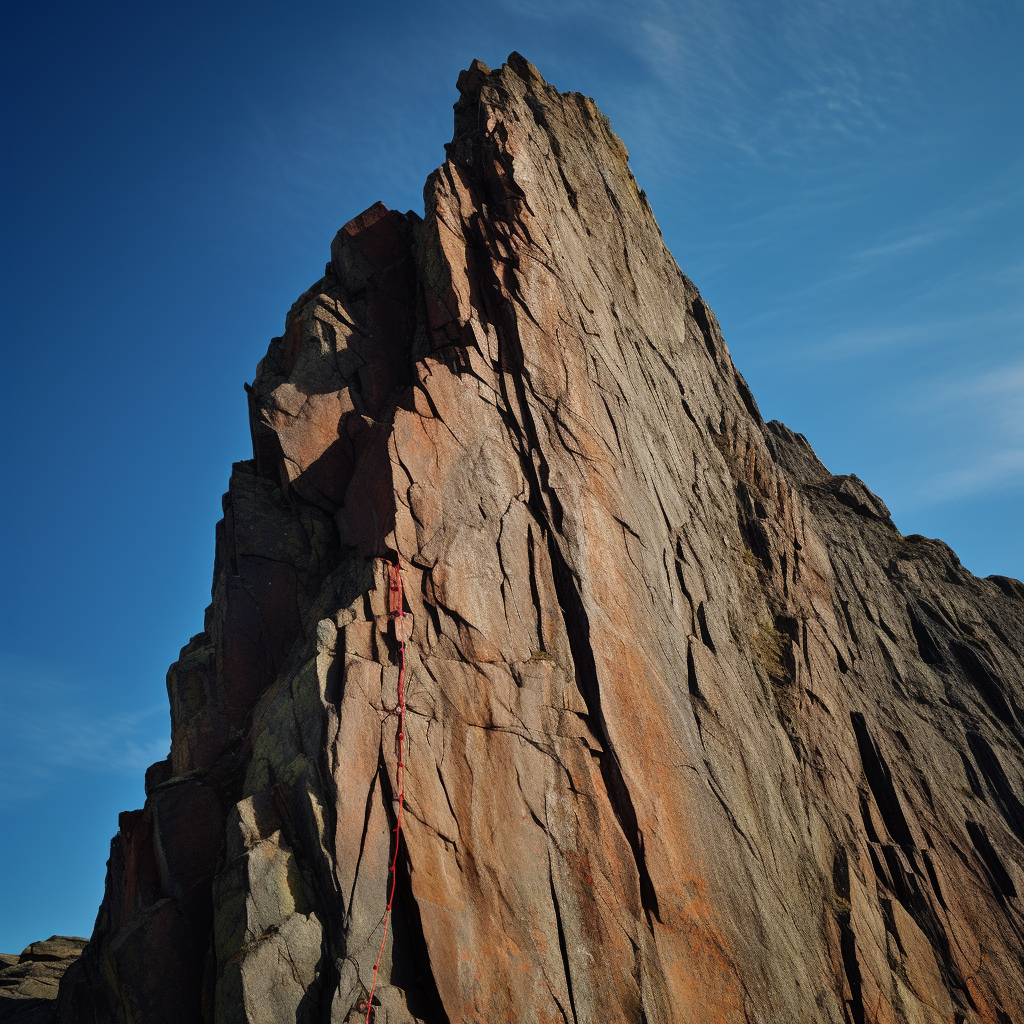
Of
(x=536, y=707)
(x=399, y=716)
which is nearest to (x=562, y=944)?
(x=536, y=707)

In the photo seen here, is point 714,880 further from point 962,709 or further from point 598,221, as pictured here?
point 598,221

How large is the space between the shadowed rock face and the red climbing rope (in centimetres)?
16

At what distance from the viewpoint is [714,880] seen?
17766 mm

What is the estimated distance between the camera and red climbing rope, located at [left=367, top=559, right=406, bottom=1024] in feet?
47.0

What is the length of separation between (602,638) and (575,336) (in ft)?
34.7

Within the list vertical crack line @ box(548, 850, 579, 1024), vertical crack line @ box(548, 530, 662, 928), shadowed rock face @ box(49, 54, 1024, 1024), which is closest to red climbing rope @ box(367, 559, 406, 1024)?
shadowed rock face @ box(49, 54, 1024, 1024)

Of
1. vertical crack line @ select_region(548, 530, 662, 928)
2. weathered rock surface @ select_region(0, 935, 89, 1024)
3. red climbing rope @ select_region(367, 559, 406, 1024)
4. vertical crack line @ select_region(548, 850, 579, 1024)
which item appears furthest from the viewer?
weathered rock surface @ select_region(0, 935, 89, 1024)

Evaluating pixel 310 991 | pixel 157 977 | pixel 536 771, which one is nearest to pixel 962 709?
pixel 536 771

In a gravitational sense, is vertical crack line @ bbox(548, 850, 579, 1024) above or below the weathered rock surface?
below

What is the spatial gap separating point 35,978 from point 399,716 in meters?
28.2

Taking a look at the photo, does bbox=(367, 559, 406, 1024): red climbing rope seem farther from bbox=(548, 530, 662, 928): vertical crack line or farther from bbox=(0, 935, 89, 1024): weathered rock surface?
bbox=(0, 935, 89, 1024): weathered rock surface

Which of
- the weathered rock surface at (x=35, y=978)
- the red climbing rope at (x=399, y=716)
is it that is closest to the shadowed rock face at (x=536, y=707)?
the red climbing rope at (x=399, y=716)

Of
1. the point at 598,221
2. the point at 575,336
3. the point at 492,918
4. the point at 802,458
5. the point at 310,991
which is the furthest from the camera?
the point at 802,458

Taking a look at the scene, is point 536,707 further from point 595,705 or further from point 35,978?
point 35,978
